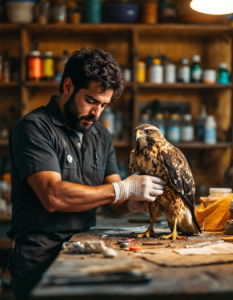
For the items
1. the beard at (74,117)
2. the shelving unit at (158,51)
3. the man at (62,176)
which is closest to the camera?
the man at (62,176)

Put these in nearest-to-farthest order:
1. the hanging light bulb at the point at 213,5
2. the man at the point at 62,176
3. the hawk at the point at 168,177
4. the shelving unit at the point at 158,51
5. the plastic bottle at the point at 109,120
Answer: the man at the point at 62,176
the hawk at the point at 168,177
the hanging light bulb at the point at 213,5
the plastic bottle at the point at 109,120
the shelving unit at the point at 158,51

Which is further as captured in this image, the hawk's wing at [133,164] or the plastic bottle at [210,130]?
the plastic bottle at [210,130]

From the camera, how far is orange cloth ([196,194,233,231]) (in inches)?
71.6

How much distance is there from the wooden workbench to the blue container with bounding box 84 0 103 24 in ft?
8.44

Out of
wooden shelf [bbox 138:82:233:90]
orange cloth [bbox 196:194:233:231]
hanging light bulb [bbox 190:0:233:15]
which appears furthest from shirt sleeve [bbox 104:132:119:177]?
wooden shelf [bbox 138:82:233:90]

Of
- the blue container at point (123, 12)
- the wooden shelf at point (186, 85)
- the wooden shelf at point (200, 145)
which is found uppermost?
the blue container at point (123, 12)

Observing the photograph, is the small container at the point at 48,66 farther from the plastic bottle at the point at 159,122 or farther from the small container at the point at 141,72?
the plastic bottle at the point at 159,122

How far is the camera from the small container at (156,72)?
333 cm

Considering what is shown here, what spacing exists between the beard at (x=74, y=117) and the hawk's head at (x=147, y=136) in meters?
0.26

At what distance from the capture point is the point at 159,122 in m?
3.41

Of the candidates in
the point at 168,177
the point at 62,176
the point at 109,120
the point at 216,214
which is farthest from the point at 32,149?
the point at 109,120

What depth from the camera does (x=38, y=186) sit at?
1.55 m

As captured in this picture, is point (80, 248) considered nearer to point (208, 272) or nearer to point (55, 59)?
point (208, 272)

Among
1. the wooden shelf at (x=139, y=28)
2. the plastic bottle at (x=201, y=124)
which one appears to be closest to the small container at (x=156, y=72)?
the wooden shelf at (x=139, y=28)
